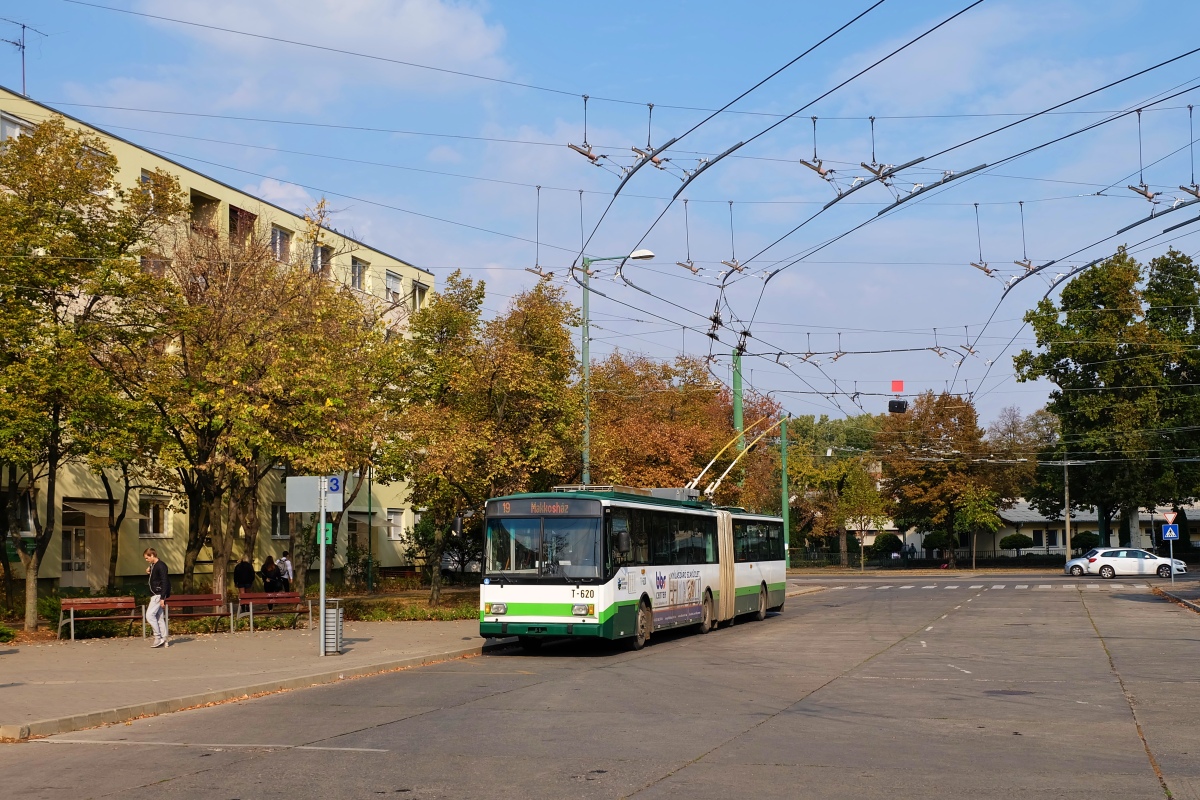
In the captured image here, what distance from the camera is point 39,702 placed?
13.2 metres

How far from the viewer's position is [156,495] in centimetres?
4062

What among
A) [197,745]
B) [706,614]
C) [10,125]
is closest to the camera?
[197,745]

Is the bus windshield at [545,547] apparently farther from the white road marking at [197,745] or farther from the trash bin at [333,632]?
the white road marking at [197,745]

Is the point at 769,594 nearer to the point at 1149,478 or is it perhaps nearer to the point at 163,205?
the point at 163,205

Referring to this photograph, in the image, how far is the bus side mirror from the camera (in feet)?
68.7

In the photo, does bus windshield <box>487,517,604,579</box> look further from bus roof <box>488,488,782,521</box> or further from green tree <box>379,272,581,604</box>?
green tree <box>379,272,581,604</box>

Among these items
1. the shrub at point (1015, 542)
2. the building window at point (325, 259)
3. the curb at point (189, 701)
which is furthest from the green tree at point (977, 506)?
the curb at point (189, 701)

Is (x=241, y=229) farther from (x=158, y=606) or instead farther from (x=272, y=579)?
(x=158, y=606)

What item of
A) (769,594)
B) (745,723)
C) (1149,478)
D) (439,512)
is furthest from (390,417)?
(1149,478)

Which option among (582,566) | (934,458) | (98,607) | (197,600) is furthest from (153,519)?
(934,458)

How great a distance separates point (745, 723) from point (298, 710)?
4.92 metres

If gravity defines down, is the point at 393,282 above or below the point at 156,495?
above

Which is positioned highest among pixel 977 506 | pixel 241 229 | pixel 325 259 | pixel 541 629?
pixel 241 229

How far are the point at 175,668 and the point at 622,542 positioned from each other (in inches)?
298
